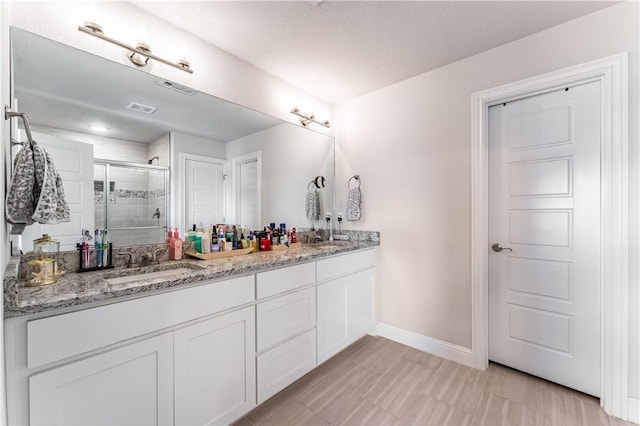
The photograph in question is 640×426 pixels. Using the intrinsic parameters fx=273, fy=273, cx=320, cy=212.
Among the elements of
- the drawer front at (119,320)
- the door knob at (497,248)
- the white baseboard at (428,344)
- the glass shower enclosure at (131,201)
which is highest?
the glass shower enclosure at (131,201)

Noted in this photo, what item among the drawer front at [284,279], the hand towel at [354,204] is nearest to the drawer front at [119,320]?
the drawer front at [284,279]

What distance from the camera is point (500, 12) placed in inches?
64.1

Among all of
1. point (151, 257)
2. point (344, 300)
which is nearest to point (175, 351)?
point (151, 257)

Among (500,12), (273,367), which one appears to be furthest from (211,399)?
(500,12)

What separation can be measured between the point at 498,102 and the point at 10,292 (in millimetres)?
2805

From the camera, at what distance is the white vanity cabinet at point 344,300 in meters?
2.02

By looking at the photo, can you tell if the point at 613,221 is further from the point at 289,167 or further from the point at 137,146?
the point at 137,146

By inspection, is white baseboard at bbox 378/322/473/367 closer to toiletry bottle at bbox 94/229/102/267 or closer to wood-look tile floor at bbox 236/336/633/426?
wood-look tile floor at bbox 236/336/633/426

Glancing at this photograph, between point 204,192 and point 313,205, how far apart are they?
3.72 ft

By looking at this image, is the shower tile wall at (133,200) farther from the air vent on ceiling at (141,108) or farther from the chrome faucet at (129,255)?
the air vent on ceiling at (141,108)

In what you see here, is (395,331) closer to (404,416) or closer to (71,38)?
(404,416)

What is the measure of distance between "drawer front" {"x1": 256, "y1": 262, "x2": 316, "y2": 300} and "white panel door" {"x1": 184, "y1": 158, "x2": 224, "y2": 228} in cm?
65

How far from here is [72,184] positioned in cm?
138

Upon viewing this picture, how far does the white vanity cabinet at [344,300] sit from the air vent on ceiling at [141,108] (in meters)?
1.47
